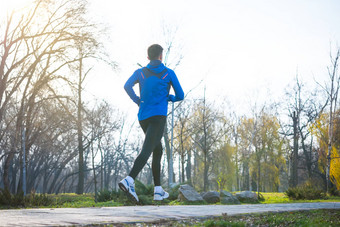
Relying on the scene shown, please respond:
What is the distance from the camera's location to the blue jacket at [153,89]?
16.2ft

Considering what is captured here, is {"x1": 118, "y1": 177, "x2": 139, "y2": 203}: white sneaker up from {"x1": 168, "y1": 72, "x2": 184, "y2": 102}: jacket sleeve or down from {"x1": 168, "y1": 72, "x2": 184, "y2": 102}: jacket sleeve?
down

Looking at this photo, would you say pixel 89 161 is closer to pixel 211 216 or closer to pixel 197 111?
pixel 197 111

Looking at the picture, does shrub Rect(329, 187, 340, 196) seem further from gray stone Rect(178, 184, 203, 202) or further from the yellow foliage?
gray stone Rect(178, 184, 203, 202)

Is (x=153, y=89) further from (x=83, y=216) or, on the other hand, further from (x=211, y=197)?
(x=211, y=197)

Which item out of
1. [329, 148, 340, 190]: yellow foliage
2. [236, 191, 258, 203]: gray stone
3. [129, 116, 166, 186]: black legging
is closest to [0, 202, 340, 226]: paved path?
[129, 116, 166, 186]: black legging

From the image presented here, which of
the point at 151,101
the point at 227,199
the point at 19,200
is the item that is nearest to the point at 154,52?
the point at 151,101

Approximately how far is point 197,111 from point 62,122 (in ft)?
44.8

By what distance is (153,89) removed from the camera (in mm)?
4961

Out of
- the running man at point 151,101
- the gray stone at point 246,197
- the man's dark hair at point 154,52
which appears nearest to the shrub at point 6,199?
the running man at point 151,101

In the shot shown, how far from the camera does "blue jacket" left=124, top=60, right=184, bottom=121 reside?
195 inches

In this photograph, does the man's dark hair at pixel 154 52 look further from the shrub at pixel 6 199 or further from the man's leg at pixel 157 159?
the shrub at pixel 6 199

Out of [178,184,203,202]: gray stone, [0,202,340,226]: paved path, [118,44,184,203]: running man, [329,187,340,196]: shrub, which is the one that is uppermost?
[118,44,184,203]: running man

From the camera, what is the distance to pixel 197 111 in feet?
117

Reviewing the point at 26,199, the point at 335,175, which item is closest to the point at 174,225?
the point at 26,199
